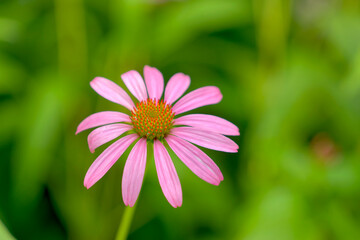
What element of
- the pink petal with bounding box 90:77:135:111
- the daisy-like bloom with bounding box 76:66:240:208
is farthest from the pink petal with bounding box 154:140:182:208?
the pink petal with bounding box 90:77:135:111

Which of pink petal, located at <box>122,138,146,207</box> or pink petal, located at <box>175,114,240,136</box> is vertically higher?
pink petal, located at <box>175,114,240,136</box>

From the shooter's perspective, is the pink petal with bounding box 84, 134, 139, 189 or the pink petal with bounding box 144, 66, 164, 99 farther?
the pink petal with bounding box 144, 66, 164, 99

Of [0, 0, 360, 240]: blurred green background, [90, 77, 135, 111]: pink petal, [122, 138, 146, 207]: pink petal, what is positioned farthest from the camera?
[0, 0, 360, 240]: blurred green background

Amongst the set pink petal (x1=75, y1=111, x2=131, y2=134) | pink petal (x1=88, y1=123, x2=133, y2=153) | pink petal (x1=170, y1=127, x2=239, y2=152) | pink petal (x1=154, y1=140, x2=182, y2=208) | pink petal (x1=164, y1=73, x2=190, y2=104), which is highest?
pink petal (x1=164, y1=73, x2=190, y2=104)

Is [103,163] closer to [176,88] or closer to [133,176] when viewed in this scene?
[133,176]

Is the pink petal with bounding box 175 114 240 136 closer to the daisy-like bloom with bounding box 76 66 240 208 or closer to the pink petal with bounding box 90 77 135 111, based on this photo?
the daisy-like bloom with bounding box 76 66 240 208

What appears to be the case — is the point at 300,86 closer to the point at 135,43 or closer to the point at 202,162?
the point at 135,43

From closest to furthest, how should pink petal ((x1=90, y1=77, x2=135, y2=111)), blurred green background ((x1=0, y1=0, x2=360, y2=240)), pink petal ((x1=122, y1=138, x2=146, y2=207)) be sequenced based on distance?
pink petal ((x1=122, y1=138, x2=146, y2=207)) → pink petal ((x1=90, y1=77, x2=135, y2=111)) → blurred green background ((x1=0, y1=0, x2=360, y2=240))

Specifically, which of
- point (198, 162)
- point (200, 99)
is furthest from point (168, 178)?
point (200, 99)
